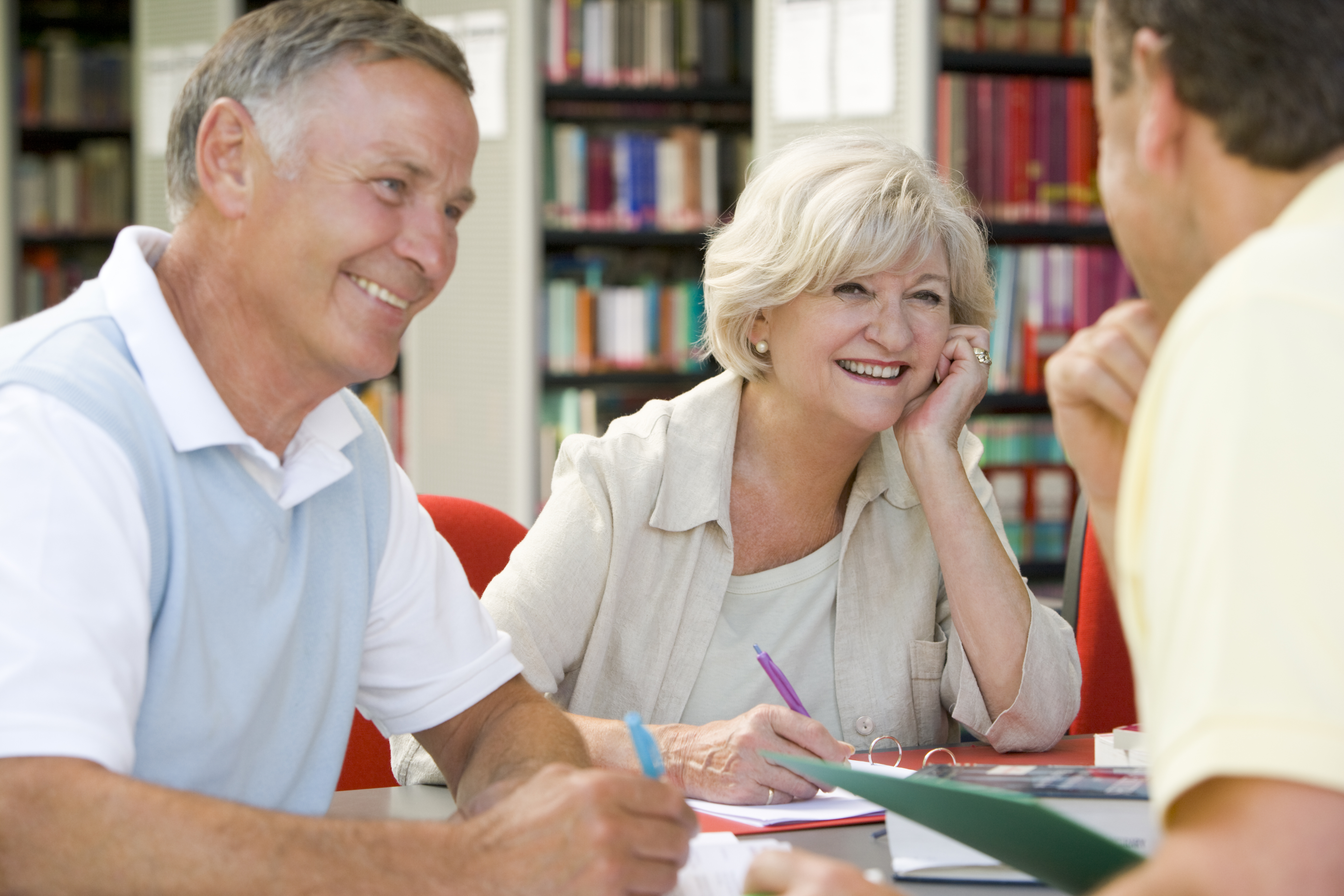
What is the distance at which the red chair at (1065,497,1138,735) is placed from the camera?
1953 millimetres

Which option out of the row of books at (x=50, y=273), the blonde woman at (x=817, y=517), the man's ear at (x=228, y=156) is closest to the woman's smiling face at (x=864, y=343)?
the blonde woman at (x=817, y=517)

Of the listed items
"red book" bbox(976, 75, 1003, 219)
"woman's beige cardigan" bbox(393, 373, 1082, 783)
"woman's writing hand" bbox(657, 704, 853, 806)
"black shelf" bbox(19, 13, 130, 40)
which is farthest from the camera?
"black shelf" bbox(19, 13, 130, 40)

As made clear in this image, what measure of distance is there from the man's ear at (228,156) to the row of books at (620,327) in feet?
8.42

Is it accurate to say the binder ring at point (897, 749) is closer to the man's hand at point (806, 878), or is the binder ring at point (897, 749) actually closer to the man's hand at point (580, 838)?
the man's hand at point (580, 838)

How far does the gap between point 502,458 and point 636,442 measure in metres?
2.01

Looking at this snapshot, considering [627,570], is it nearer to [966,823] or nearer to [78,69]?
[966,823]

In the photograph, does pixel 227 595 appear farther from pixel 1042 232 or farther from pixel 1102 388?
pixel 1042 232

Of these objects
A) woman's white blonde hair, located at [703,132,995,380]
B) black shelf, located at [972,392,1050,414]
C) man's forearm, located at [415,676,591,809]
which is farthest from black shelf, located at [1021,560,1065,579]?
man's forearm, located at [415,676,591,809]

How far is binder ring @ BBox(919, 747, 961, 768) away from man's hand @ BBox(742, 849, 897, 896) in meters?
0.64

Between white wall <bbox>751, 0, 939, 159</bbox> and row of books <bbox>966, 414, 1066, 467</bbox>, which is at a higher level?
white wall <bbox>751, 0, 939, 159</bbox>

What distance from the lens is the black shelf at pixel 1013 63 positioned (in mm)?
3504

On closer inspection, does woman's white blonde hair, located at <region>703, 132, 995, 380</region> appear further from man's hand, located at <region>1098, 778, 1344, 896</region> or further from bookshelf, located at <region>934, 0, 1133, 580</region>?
bookshelf, located at <region>934, 0, 1133, 580</region>

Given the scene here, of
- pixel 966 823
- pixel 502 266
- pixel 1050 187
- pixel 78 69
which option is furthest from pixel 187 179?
pixel 78 69

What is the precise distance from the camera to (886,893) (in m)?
0.76
